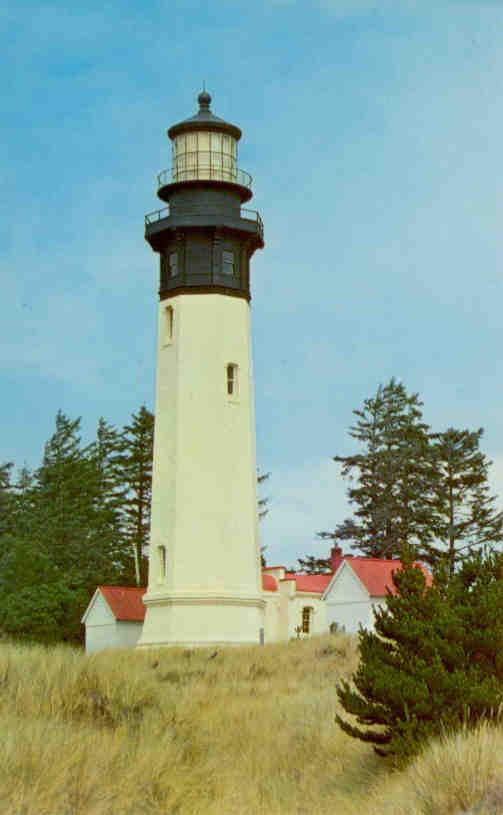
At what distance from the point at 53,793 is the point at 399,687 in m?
4.94

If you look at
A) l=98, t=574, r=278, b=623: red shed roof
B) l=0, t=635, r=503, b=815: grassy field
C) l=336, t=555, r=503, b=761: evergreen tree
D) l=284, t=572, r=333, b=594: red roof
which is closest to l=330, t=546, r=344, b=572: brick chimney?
l=284, t=572, r=333, b=594: red roof

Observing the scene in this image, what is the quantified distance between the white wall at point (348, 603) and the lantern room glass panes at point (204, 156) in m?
14.0

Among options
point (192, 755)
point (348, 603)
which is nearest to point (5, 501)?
point (348, 603)

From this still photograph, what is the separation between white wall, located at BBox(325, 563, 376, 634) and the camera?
41344 mm

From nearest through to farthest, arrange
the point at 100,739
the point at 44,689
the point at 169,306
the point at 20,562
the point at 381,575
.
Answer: the point at 100,739
the point at 44,689
the point at 169,306
the point at 381,575
the point at 20,562

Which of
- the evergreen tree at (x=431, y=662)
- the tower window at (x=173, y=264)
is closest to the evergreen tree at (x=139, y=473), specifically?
the tower window at (x=173, y=264)

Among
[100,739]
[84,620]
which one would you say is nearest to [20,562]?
[84,620]

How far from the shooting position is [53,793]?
11797 mm

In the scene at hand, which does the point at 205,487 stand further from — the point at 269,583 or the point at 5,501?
the point at 5,501

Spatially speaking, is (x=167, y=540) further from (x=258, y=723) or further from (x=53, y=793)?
(x=53, y=793)

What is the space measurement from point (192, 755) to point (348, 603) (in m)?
26.7

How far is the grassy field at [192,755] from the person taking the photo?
12.1 m

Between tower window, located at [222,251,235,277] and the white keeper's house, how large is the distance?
10.8m

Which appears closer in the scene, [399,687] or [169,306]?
[399,687]
